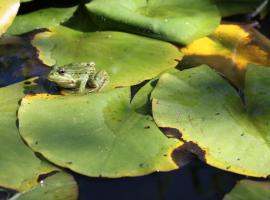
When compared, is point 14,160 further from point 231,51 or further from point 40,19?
point 231,51

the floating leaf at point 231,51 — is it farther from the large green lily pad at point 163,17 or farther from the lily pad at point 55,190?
the lily pad at point 55,190

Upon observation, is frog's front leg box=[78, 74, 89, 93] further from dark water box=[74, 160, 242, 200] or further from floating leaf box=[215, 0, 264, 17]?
floating leaf box=[215, 0, 264, 17]

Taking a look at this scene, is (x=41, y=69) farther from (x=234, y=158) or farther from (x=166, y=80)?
(x=234, y=158)

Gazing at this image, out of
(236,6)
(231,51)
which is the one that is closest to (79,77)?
(231,51)

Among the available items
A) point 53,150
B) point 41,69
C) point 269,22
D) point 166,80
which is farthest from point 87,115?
point 269,22

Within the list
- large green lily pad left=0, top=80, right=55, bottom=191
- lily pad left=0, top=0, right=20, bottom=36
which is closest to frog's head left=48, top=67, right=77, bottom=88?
large green lily pad left=0, top=80, right=55, bottom=191
